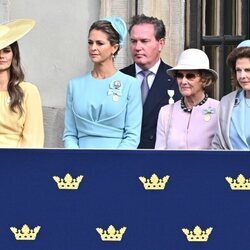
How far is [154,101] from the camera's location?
9.59 metres

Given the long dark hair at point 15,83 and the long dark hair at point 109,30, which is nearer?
the long dark hair at point 15,83

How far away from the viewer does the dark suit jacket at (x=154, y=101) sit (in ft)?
31.0

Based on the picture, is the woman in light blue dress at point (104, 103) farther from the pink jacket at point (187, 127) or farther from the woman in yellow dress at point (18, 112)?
the woman in yellow dress at point (18, 112)

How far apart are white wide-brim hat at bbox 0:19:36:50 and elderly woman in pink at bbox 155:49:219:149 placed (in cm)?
90

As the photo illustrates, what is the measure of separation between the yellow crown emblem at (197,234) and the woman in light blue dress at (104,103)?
1.02 metres

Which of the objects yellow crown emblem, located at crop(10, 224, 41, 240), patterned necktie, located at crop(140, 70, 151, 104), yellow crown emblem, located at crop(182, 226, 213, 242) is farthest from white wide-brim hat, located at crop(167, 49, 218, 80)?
yellow crown emblem, located at crop(10, 224, 41, 240)

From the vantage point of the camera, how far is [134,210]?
820 centimetres

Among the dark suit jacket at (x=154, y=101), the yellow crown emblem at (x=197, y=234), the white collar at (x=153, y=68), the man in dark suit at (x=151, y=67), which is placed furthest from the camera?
the white collar at (x=153, y=68)

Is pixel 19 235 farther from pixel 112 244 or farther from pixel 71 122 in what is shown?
pixel 71 122

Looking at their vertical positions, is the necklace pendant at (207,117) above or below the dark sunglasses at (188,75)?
below

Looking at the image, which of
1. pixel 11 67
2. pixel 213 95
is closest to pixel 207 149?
pixel 11 67

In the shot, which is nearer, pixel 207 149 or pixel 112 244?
pixel 112 244

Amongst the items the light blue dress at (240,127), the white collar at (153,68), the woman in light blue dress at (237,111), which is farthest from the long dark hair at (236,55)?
the white collar at (153,68)

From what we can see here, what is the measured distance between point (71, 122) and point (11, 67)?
55cm
